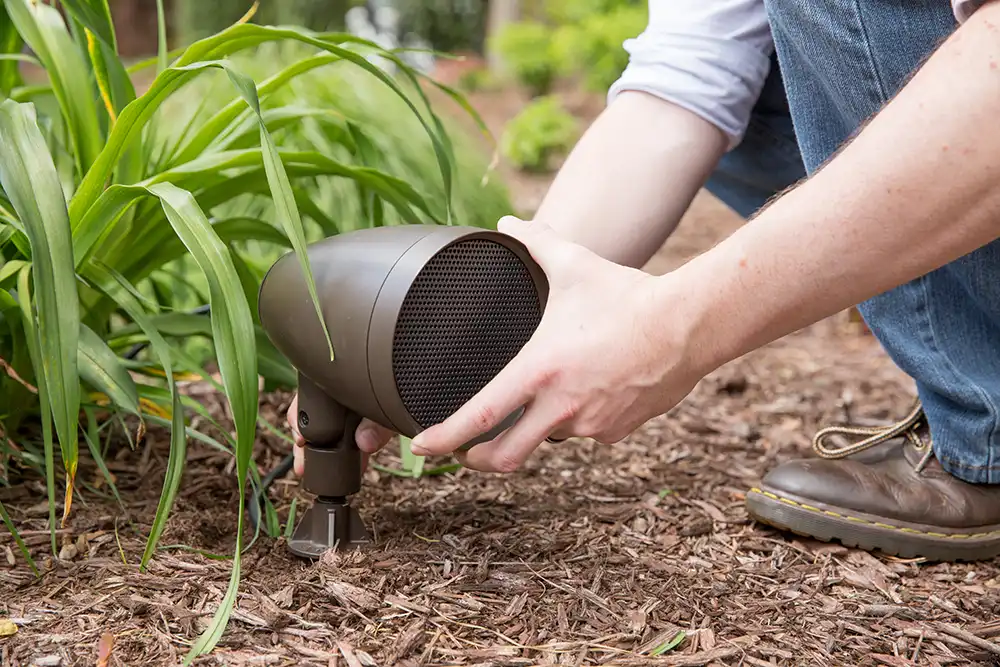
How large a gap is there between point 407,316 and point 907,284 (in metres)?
0.79

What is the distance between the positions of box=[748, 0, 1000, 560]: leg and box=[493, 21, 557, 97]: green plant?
5479 millimetres

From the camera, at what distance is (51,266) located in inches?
38.3

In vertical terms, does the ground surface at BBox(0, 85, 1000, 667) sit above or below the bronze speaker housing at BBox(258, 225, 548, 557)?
below

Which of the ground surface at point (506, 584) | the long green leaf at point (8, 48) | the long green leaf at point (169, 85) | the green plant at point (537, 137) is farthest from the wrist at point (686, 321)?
the green plant at point (537, 137)

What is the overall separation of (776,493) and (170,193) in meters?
0.92

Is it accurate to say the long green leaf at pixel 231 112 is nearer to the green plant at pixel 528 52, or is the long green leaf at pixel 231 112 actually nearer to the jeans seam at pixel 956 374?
the jeans seam at pixel 956 374

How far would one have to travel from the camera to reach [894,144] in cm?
83

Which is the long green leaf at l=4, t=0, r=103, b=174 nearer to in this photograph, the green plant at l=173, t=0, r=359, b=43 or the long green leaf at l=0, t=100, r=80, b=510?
the long green leaf at l=0, t=100, r=80, b=510

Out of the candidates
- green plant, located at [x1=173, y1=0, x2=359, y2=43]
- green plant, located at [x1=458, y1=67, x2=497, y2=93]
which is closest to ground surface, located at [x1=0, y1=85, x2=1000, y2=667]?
green plant, located at [x1=458, y1=67, x2=497, y2=93]

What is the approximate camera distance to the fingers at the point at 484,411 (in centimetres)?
97

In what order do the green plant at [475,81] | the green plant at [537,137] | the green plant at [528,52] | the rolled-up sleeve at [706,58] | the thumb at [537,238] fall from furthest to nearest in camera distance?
the green plant at [475,81] < the green plant at [528,52] < the green plant at [537,137] < the rolled-up sleeve at [706,58] < the thumb at [537,238]

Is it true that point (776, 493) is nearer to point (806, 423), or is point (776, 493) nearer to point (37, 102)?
point (806, 423)

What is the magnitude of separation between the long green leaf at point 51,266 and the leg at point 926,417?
92cm

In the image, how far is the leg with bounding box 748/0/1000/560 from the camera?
130cm
